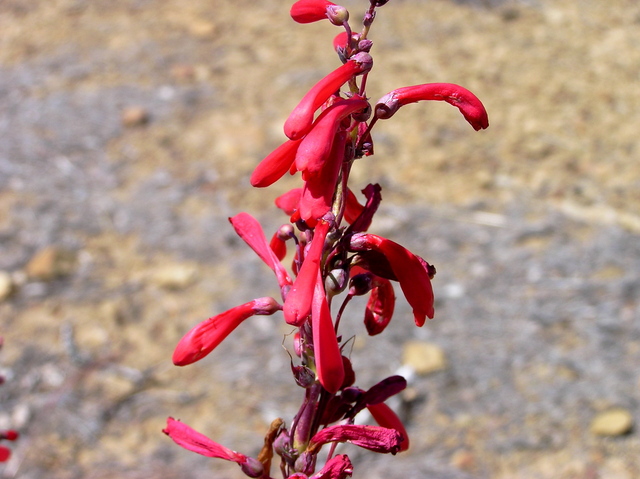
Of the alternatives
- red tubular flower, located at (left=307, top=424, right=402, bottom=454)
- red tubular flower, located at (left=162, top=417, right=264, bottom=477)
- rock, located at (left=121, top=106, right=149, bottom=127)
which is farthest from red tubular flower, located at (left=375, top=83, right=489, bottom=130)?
rock, located at (left=121, top=106, right=149, bottom=127)

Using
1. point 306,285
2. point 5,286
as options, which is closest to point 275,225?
point 5,286

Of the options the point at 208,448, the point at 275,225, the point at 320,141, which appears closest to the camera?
the point at 320,141

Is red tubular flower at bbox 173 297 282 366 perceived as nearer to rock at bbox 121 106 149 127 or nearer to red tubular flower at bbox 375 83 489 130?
red tubular flower at bbox 375 83 489 130

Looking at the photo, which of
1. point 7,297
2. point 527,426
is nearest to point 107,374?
point 7,297

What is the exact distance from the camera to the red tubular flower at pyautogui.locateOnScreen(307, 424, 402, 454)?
4.73 ft

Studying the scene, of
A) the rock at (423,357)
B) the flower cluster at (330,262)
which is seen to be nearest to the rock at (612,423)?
the rock at (423,357)

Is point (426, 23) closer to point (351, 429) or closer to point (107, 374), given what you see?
point (107, 374)

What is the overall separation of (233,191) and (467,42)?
9.62 feet

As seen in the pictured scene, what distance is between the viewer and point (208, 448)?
164 cm

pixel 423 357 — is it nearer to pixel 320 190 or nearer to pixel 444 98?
pixel 444 98

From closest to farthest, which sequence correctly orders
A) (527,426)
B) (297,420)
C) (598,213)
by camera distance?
(297,420) → (527,426) → (598,213)

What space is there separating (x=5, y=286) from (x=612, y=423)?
11.4ft

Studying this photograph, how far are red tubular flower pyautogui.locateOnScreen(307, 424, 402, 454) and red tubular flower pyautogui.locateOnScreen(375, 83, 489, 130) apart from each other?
1.96 feet

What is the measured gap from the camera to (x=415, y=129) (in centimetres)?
600
